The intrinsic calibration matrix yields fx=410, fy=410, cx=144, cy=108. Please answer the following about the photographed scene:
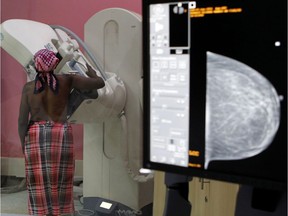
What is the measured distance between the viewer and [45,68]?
1581mm

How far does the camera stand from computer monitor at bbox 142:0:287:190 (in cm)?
75

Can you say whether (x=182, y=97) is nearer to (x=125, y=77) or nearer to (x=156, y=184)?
(x=156, y=184)

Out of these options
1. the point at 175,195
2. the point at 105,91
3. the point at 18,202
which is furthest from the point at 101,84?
the point at 175,195

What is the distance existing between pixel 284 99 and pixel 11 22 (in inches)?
50.0

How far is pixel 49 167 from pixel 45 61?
1.42ft

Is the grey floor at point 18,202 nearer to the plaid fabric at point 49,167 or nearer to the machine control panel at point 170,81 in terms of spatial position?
the plaid fabric at point 49,167

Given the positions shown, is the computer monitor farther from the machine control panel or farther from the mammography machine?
the mammography machine

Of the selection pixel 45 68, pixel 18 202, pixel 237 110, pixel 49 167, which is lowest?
pixel 18 202

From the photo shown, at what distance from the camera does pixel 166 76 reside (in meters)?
0.85

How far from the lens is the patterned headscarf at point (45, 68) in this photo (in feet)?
5.16

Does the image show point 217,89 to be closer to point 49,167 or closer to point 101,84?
point 101,84

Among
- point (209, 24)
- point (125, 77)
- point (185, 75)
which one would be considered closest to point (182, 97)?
point (185, 75)

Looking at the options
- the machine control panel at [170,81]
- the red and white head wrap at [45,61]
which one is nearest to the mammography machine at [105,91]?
the red and white head wrap at [45,61]

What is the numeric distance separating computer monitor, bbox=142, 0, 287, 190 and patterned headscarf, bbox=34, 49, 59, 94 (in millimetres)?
789
